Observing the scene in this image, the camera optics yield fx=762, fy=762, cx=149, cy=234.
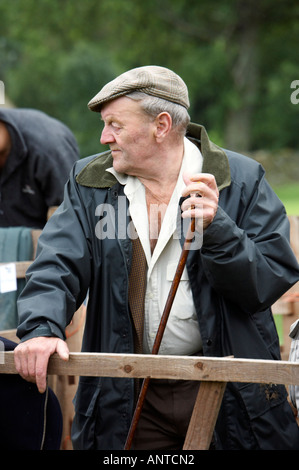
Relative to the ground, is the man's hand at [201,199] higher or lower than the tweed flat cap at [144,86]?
lower

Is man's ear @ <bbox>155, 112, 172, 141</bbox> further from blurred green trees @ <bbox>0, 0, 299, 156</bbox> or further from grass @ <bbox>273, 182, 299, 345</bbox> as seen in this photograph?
blurred green trees @ <bbox>0, 0, 299, 156</bbox>

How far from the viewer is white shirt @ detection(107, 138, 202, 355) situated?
2.95 metres

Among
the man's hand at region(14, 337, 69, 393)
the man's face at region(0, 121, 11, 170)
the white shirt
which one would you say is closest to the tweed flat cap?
the white shirt

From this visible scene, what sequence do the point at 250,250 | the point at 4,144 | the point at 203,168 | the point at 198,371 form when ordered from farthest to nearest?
1. the point at 4,144
2. the point at 203,168
3. the point at 250,250
4. the point at 198,371

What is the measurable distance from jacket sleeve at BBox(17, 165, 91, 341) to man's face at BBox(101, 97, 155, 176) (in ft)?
0.82

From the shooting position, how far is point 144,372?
2311mm

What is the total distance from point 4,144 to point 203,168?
2318mm

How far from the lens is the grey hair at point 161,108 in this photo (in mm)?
2932

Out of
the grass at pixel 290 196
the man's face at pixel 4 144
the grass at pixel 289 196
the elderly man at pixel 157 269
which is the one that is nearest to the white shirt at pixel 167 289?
the elderly man at pixel 157 269

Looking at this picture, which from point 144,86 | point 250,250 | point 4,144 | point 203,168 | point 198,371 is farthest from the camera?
point 4,144

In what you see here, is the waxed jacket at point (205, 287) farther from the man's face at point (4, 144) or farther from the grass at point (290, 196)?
the grass at point (290, 196)

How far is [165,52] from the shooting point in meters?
30.5

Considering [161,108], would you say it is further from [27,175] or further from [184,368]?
[27,175]

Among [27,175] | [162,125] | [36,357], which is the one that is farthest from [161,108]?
[27,175]
